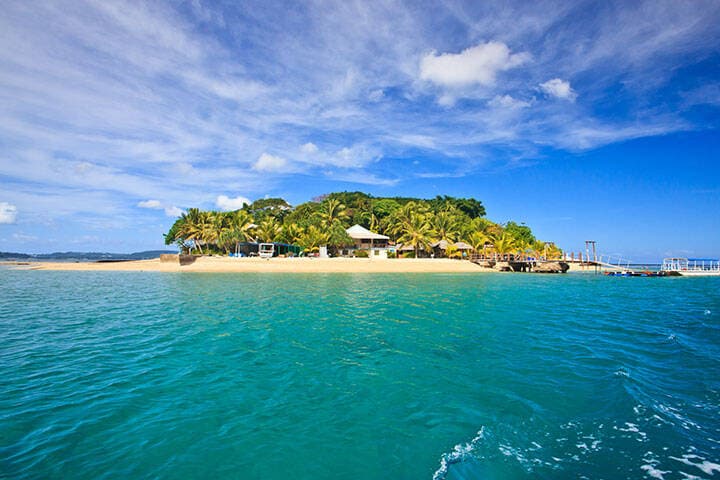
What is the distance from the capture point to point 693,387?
7.47 meters

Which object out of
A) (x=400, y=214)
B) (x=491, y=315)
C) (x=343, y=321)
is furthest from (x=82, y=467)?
(x=400, y=214)

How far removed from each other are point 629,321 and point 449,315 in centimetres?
765

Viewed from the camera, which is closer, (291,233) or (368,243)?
(291,233)

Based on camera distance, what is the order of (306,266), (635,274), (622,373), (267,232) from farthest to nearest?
(267,232), (635,274), (306,266), (622,373)

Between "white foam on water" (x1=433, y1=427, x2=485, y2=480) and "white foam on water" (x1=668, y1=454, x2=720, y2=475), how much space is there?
260 cm

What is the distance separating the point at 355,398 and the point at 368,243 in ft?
157

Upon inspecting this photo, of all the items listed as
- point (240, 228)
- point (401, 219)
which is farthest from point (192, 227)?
point (401, 219)

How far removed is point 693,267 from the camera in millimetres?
48594

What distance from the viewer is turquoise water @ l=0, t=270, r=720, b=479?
4.62 m

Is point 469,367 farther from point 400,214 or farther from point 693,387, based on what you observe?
point 400,214

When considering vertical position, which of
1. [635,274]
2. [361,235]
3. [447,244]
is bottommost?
[635,274]

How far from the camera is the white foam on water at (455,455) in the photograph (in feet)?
14.4

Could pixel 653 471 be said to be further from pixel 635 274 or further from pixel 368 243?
pixel 368 243

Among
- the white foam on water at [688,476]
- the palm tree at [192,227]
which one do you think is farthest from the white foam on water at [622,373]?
the palm tree at [192,227]
